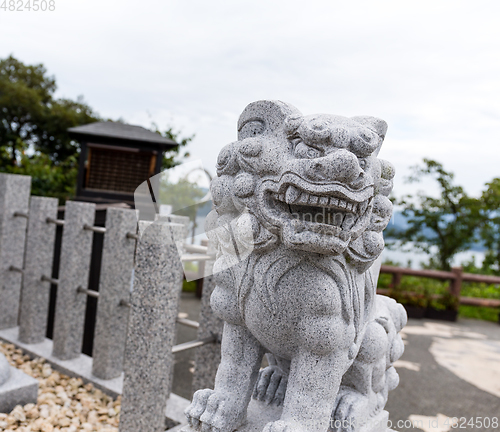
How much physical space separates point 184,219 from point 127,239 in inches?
31.5

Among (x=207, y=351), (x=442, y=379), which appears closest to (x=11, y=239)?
(x=207, y=351)

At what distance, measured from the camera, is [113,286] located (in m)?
3.23

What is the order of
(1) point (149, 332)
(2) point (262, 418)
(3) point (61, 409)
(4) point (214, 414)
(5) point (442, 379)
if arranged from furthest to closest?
1. (5) point (442, 379)
2. (3) point (61, 409)
3. (1) point (149, 332)
4. (2) point (262, 418)
5. (4) point (214, 414)

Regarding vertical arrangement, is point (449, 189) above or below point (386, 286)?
above

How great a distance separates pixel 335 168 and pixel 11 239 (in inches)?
152

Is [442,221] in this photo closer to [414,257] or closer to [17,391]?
[414,257]

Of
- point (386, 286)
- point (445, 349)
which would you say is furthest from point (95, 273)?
point (386, 286)

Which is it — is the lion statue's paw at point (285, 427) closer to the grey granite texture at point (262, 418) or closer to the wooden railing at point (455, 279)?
the grey granite texture at point (262, 418)

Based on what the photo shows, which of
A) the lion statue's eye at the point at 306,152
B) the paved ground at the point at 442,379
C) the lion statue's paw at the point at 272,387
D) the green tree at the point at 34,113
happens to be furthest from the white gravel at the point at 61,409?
the green tree at the point at 34,113

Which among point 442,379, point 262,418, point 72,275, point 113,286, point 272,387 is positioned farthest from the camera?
point 442,379

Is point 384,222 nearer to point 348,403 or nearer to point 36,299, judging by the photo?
point 348,403

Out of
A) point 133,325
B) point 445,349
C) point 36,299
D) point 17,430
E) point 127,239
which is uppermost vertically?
point 127,239

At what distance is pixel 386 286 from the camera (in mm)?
8609

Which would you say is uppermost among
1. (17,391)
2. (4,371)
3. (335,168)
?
(335,168)
